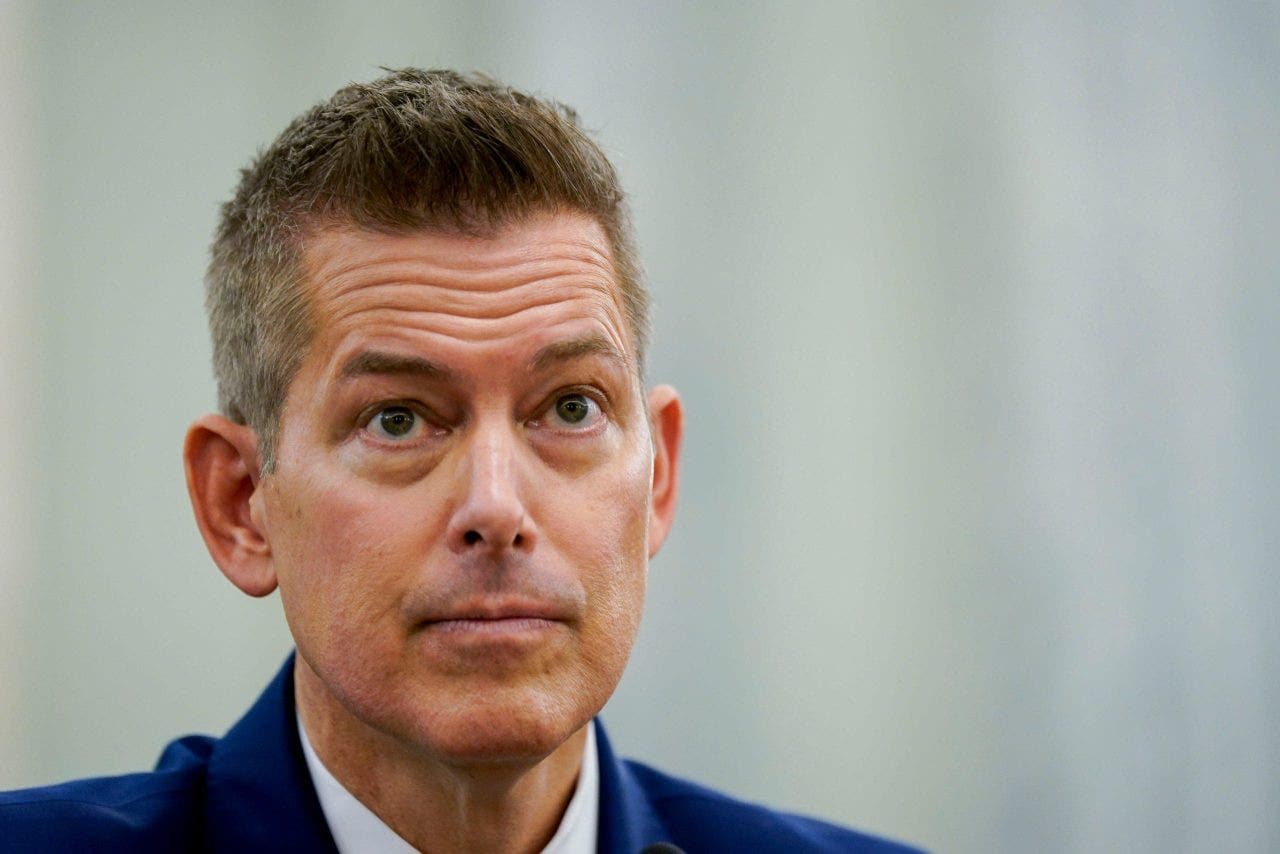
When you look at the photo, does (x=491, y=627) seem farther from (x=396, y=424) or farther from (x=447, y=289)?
(x=447, y=289)

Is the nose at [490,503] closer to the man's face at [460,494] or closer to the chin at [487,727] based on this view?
the man's face at [460,494]

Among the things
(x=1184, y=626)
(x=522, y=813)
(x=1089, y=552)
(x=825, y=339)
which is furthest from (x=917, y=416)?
(x=522, y=813)

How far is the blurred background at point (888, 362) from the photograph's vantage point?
4.12 m

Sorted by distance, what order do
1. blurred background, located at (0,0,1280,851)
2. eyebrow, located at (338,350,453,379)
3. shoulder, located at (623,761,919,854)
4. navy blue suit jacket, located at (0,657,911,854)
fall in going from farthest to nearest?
blurred background, located at (0,0,1280,851) → shoulder, located at (623,761,919,854) → navy blue suit jacket, located at (0,657,911,854) → eyebrow, located at (338,350,453,379)

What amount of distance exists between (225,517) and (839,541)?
8.16ft

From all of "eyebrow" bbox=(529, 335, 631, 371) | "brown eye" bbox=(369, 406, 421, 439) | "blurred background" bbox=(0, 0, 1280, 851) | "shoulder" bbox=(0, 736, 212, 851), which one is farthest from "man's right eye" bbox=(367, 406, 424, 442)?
"blurred background" bbox=(0, 0, 1280, 851)

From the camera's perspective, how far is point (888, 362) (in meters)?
4.54

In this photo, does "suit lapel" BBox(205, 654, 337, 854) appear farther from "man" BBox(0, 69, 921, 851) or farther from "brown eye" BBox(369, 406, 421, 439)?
"brown eye" BBox(369, 406, 421, 439)

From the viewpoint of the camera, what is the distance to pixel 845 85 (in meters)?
4.63

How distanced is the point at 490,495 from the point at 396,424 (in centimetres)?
20

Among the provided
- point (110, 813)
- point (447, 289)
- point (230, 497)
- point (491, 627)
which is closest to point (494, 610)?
point (491, 627)

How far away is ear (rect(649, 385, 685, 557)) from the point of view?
244cm

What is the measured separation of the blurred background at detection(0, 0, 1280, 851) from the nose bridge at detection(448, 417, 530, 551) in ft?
7.56

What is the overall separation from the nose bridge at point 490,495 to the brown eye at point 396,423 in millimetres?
89
